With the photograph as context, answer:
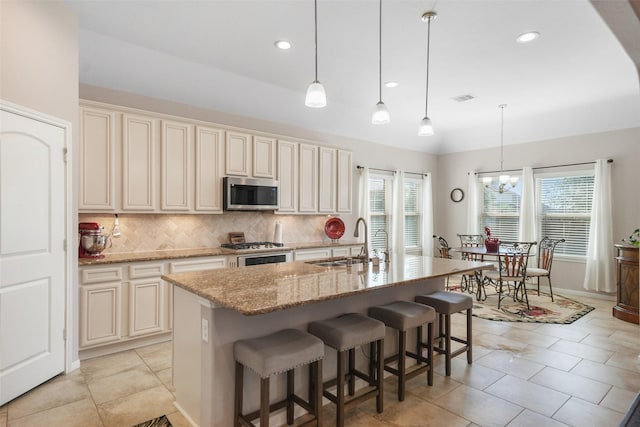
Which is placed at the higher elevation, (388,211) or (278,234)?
(388,211)

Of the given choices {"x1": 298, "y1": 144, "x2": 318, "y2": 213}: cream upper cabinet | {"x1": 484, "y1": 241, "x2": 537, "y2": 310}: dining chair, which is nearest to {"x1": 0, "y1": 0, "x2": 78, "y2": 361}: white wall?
{"x1": 298, "y1": 144, "x2": 318, "y2": 213}: cream upper cabinet

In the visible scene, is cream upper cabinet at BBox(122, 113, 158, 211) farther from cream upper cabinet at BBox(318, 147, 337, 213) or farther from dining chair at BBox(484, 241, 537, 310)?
dining chair at BBox(484, 241, 537, 310)

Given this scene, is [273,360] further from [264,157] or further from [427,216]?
[427,216]

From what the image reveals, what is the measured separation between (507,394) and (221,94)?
14.1ft

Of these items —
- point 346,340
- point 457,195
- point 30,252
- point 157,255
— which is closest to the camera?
point 346,340

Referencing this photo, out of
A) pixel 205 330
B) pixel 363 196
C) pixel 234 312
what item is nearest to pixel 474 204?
pixel 363 196

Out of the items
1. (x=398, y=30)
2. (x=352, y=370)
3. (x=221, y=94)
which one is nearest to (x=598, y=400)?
(x=352, y=370)

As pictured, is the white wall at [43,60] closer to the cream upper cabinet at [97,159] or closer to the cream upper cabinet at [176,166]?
the cream upper cabinet at [97,159]

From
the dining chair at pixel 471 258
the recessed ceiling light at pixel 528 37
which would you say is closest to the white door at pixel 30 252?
the recessed ceiling light at pixel 528 37

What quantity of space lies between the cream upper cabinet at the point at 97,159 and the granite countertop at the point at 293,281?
5.42 ft

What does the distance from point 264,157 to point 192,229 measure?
4.42ft

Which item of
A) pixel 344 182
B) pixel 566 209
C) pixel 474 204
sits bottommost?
pixel 566 209

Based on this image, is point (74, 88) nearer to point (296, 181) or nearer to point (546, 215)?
point (296, 181)

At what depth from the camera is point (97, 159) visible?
3.58 metres
